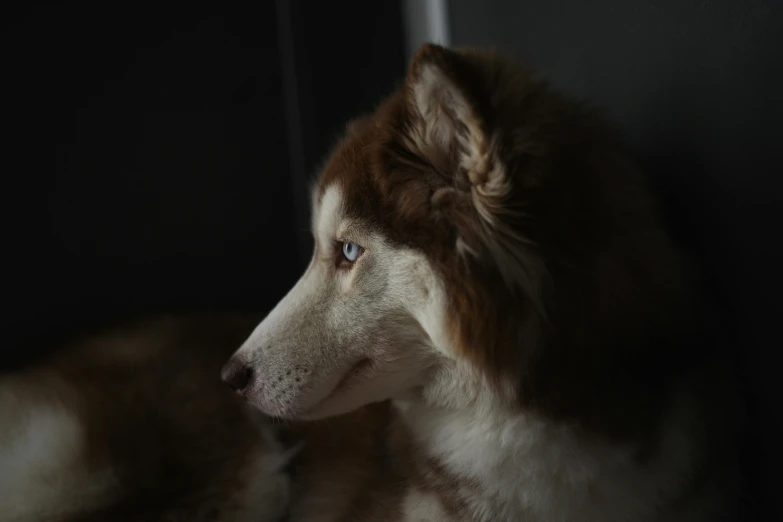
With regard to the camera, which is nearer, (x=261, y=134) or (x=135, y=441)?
(x=135, y=441)

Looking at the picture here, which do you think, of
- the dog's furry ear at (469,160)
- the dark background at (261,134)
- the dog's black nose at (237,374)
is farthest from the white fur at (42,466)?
the dog's furry ear at (469,160)

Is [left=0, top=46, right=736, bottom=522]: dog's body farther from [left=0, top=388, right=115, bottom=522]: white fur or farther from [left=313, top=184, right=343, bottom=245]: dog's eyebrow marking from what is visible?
[left=0, top=388, right=115, bottom=522]: white fur

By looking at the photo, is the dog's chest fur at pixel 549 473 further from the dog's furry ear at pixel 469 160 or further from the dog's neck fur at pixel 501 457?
the dog's furry ear at pixel 469 160

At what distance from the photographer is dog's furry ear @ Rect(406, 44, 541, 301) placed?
3.58ft

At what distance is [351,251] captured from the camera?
1.30 metres

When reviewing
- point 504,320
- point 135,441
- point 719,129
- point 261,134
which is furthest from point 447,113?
point 261,134

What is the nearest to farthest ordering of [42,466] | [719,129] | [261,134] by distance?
[719,129] → [42,466] → [261,134]

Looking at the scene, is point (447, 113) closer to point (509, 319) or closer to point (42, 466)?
point (509, 319)

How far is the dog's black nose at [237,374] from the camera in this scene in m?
1.34

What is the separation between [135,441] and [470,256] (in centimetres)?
86

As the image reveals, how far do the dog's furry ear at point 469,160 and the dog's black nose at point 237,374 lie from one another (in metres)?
0.46

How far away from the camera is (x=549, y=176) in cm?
115

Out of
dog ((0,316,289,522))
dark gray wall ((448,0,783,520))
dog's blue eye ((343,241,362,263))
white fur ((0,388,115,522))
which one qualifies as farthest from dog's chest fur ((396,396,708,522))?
white fur ((0,388,115,522))

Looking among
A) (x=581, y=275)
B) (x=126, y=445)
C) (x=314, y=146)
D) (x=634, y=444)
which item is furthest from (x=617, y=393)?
(x=314, y=146)
